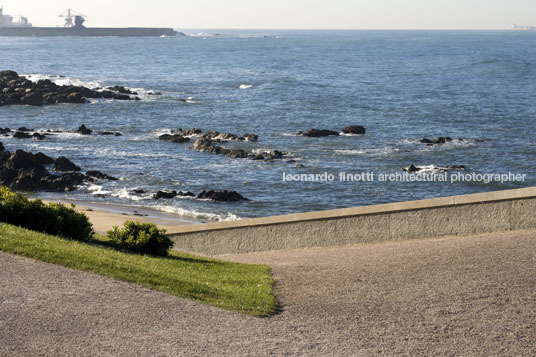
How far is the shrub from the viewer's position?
12.7m

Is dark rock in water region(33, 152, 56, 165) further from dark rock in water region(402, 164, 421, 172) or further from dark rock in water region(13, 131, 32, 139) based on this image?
dark rock in water region(402, 164, 421, 172)

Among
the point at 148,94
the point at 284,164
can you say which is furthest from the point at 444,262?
the point at 148,94

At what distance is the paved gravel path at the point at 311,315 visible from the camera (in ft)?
24.3

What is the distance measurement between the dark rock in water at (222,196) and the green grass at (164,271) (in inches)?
574

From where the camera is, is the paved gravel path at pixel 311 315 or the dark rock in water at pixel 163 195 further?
the dark rock in water at pixel 163 195

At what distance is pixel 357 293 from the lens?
965cm

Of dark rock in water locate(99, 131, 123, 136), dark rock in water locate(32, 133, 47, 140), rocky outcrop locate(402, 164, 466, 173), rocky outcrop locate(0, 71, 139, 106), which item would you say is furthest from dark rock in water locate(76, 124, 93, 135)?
rocky outcrop locate(402, 164, 466, 173)

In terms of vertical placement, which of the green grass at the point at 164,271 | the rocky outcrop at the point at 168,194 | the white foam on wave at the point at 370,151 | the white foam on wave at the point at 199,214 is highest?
the green grass at the point at 164,271

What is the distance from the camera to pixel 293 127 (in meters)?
45.9

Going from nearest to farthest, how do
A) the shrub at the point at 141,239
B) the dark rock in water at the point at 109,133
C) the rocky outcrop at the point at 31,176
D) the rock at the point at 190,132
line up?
the shrub at the point at 141,239 < the rocky outcrop at the point at 31,176 < the rock at the point at 190,132 < the dark rock in water at the point at 109,133

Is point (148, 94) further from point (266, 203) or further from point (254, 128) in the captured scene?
point (266, 203)

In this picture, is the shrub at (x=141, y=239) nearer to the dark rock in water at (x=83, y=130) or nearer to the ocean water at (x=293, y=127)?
the ocean water at (x=293, y=127)

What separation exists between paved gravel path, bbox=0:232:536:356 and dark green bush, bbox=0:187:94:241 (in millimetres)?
2480

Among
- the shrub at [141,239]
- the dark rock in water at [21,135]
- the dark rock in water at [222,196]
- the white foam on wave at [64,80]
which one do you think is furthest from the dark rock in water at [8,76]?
the shrub at [141,239]
